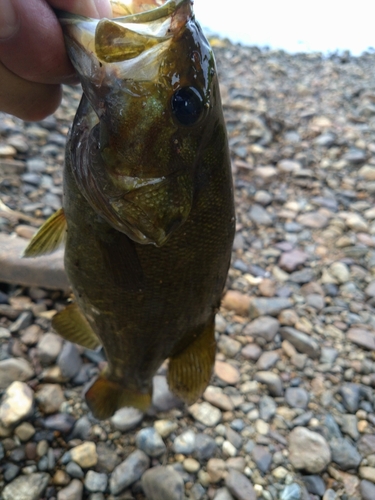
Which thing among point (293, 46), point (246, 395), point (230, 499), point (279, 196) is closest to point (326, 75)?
point (293, 46)

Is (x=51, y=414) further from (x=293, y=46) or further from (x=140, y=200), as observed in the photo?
(x=293, y=46)

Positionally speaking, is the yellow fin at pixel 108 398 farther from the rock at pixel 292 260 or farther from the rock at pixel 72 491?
the rock at pixel 292 260

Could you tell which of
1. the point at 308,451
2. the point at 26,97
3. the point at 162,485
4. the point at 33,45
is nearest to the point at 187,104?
the point at 33,45

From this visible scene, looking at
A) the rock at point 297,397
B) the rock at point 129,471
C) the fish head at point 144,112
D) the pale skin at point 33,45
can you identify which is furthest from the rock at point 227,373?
the pale skin at point 33,45

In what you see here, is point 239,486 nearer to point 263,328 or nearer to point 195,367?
point 195,367

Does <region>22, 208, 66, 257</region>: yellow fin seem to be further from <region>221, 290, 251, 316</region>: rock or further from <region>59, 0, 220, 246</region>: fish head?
<region>221, 290, 251, 316</region>: rock

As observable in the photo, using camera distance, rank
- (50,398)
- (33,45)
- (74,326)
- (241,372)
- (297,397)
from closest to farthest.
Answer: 1. (33,45)
2. (74,326)
3. (50,398)
4. (297,397)
5. (241,372)
